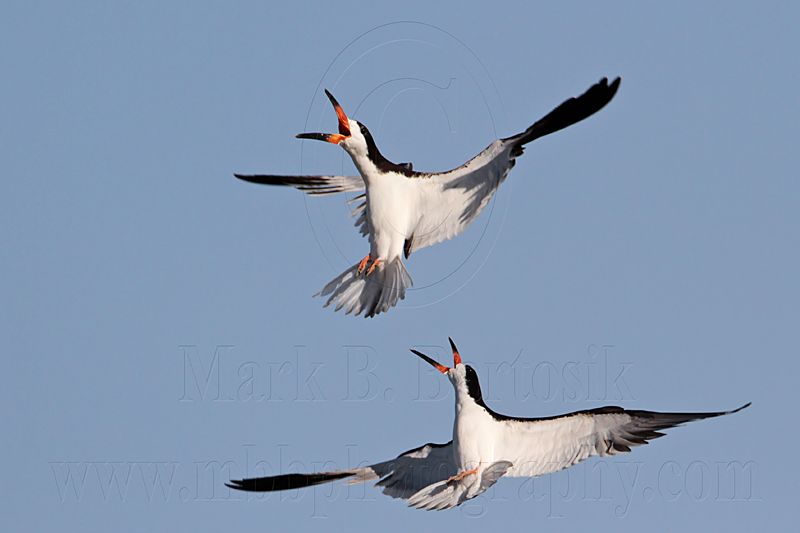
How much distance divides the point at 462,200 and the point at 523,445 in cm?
316

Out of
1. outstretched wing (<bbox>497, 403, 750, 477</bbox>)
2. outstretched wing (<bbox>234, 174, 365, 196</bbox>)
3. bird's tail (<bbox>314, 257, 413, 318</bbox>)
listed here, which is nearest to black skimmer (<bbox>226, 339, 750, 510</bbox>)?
outstretched wing (<bbox>497, 403, 750, 477</bbox>)

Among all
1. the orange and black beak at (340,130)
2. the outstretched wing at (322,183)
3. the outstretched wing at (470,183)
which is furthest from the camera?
the outstretched wing at (322,183)

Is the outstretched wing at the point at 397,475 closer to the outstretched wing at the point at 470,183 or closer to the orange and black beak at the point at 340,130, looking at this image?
the outstretched wing at the point at 470,183

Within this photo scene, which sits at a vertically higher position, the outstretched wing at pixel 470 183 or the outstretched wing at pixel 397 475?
the outstretched wing at pixel 470 183

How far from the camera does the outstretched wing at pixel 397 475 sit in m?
23.0

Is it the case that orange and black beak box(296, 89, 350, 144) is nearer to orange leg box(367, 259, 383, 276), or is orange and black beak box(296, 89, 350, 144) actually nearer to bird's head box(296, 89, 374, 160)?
bird's head box(296, 89, 374, 160)

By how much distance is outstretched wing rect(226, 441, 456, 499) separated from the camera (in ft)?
75.6

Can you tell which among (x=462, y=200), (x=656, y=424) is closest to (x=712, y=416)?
(x=656, y=424)

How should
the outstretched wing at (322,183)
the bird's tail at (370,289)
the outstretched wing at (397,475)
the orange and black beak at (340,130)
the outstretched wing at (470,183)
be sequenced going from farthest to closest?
1. the outstretched wing at (322,183)
2. the outstretched wing at (397,475)
3. the bird's tail at (370,289)
4. the orange and black beak at (340,130)
5. the outstretched wing at (470,183)

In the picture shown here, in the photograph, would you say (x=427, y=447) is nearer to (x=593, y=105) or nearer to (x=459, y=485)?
(x=459, y=485)

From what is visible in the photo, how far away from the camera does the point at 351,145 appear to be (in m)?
21.6

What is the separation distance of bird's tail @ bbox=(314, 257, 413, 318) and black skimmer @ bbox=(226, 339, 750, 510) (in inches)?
46.5

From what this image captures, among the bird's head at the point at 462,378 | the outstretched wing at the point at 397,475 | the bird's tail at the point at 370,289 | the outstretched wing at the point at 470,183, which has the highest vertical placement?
the outstretched wing at the point at 470,183

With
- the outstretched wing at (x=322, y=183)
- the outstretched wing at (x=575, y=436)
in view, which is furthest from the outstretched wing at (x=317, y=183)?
the outstretched wing at (x=575, y=436)
